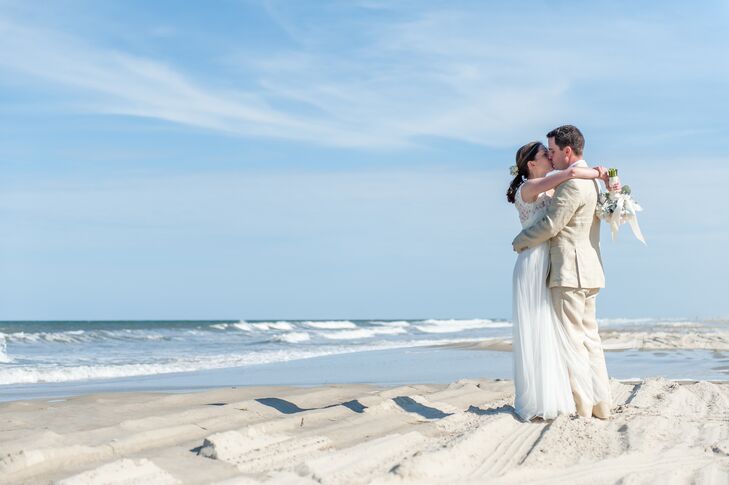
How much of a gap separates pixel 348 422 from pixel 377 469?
4.37 feet

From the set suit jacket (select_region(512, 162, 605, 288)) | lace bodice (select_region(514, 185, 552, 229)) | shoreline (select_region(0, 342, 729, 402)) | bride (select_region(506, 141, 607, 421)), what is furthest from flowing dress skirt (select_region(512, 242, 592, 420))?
shoreline (select_region(0, 342, 729, 402))

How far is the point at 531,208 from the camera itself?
5957 millimetres

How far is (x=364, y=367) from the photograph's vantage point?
1386 centimetres

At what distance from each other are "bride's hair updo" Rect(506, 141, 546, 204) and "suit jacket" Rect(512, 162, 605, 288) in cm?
38

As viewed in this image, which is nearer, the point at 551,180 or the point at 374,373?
the point at 551,180

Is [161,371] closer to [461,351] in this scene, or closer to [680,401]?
[461,351]

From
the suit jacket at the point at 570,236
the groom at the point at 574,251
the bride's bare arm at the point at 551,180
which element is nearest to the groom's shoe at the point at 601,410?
the groom at the point at 574,251

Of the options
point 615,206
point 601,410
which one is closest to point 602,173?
point 615,206

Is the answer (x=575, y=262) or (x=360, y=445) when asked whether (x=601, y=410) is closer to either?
(x=575, y=262)

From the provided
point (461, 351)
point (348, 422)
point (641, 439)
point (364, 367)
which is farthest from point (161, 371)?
point (641, 439)

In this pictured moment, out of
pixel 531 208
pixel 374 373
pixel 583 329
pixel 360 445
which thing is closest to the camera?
pixel 360 445

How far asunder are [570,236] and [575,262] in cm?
19

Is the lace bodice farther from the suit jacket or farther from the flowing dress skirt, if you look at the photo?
the flowing dress skirt

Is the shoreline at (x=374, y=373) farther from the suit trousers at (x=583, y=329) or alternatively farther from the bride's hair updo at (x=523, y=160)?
the bride's hair updo at (x=523, y=160)
